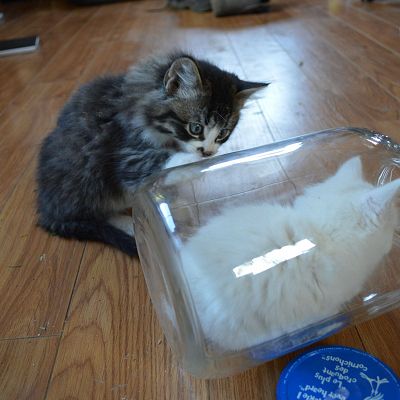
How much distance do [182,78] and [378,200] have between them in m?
0.49

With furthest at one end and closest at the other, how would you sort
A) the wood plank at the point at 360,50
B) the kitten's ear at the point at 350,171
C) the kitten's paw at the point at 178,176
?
the wood plank at the point at 360,50 < the kitten's paw at the point at 178,176 < the kitten's ear at the point at 350,171

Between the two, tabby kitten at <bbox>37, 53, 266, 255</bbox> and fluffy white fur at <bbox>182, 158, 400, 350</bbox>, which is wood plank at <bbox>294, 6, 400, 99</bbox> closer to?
tabby kitten at <bbox>37, 53, 266, 255</bbox>

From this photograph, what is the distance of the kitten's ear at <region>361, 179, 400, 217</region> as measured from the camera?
2.08 ft

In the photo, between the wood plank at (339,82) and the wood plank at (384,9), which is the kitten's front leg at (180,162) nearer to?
the wood plank at (339,82)

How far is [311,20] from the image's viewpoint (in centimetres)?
264

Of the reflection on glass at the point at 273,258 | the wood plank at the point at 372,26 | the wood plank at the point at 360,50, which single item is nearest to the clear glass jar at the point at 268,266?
the reflection on glass at the point at 273,258

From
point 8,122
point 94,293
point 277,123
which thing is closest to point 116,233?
point 94,293

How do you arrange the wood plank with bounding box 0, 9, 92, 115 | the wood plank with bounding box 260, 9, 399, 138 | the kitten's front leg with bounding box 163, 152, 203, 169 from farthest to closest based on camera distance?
the wood plank with bounding box 0, 9, 92, 115
the wood plank with bounding box 260, 9, 399, 138
the kitten's front leg with bounding box 163, 152, 203, 169

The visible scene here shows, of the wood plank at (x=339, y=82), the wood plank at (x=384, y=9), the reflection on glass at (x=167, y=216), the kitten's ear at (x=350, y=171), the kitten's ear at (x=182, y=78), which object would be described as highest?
the kitten's ear at (x=182, y=78)

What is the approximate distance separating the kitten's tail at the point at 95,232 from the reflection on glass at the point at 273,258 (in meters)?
0.35

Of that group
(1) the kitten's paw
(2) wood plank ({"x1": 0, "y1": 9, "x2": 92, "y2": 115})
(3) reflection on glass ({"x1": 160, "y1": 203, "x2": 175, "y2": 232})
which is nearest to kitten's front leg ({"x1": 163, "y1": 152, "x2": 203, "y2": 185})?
(1) the kitten's paw

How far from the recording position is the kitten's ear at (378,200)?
63 cm

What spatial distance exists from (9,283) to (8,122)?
933 mm

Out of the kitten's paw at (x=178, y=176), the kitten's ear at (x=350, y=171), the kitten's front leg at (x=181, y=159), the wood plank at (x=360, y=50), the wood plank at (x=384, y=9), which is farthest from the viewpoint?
the wood plank at (x=384, y=9)
